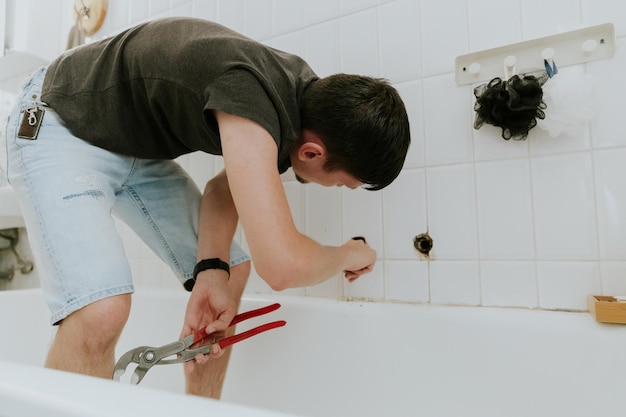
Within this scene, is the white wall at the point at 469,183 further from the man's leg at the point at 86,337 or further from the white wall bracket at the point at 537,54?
the man's leg at the point at 86,337

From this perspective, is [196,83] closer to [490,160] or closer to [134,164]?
[134,164]

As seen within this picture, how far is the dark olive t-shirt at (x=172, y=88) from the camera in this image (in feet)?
2.14

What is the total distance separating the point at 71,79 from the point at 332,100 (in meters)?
0.47

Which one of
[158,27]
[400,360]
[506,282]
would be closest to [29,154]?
[158,27]

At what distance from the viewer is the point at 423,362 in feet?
2.91

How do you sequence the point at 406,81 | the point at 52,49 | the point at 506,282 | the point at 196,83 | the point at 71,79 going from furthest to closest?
1. the point at 52,49
2. the point at 406,81
3. the point at 506,282
4. the point at 71,79
5. the point at 196,83

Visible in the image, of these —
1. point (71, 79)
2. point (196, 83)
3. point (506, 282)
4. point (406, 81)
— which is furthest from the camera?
point (406, 81)

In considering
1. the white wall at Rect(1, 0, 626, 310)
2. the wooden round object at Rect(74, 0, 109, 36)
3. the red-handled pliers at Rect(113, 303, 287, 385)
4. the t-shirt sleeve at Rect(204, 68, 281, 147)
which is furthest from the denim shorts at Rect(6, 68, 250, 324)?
the wooden round object at Rect(74, 0, 109, 36)

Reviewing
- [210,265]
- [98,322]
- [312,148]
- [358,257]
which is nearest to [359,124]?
[312,148]

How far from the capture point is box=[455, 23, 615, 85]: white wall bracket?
2.83ft

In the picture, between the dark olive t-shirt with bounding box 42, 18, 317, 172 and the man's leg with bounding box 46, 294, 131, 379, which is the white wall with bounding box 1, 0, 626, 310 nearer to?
the dark olive t-shirt with bounding box 42, 18, 317, 172

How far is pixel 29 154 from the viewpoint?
757 millimetres

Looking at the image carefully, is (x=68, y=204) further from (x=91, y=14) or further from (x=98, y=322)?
(x=91, y=14)

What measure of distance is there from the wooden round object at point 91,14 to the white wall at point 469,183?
2.73ft
